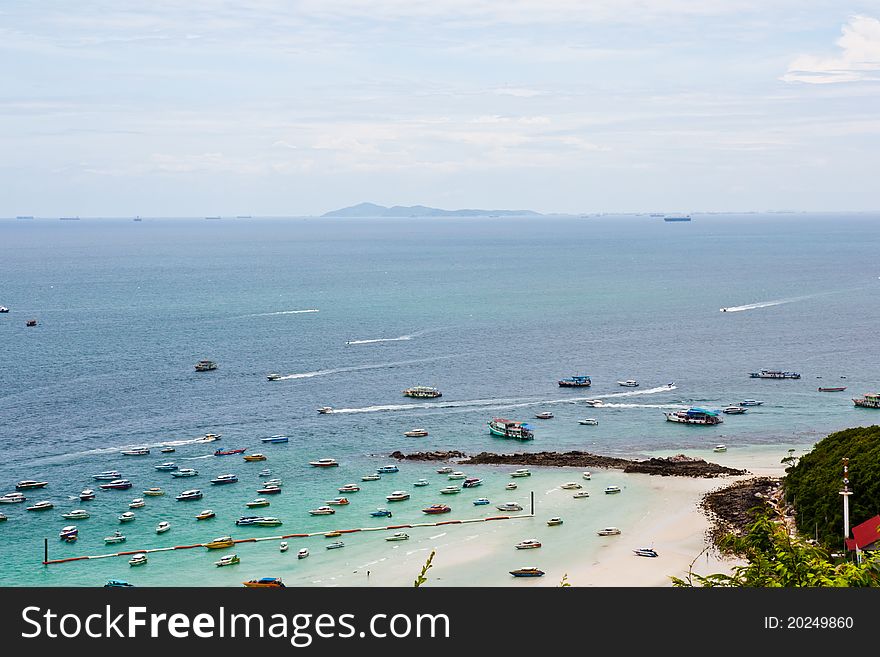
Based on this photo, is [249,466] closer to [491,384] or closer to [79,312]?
[491,384]

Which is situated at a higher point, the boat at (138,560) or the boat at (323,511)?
the boat at (323,511)

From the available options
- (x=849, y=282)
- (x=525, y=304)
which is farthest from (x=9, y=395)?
(x=849, y=282)

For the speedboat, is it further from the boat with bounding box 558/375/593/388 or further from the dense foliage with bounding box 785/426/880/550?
the boat with bounding box 558/375/593/388

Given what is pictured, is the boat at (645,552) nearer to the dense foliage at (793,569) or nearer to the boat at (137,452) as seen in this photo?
the dense foliage at (793,569)

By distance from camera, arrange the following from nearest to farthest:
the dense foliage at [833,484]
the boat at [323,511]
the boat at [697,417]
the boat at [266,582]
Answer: the boat at [266,582]
the dense foliage at [833,484]
the boat at [323,511]
the boat at [697,417]

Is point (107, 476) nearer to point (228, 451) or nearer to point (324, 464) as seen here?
point (228, 451)

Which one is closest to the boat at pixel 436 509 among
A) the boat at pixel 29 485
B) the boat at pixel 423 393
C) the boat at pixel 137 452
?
the boat at pixel 137 452
